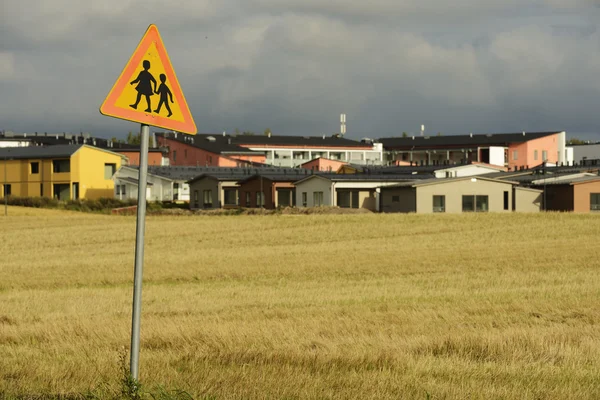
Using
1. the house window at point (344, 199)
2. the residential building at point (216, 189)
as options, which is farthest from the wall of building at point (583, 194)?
the residential building at point (216, 189)

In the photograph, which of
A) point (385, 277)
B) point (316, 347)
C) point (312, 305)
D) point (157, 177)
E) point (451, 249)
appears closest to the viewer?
point (316, 347)

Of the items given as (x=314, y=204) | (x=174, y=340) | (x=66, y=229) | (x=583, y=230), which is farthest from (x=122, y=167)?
(x=174, y=340)

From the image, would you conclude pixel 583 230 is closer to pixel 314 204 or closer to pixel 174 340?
pixel 314 204

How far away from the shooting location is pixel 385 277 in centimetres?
2866

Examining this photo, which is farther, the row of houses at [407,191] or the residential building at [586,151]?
the residential building at [586,151]

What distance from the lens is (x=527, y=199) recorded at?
235 ft

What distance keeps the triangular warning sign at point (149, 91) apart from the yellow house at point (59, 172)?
279 ft

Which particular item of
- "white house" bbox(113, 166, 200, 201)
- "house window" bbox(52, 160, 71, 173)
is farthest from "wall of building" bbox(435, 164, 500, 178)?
"house window" bbox(52, 160, 71, 173)

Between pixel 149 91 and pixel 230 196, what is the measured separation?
251 feet

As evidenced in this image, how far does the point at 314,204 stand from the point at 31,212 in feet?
76.2

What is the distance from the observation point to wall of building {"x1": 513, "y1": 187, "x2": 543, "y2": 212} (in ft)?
234

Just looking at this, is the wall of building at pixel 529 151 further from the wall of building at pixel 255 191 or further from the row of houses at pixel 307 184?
the wall of building at pixel 255 191

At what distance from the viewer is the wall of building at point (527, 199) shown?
71.4m

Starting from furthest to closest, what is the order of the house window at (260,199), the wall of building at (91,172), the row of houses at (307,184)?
the wall of building at (91,172) → the house window at (260,199) → the row of houses at (307,184)
